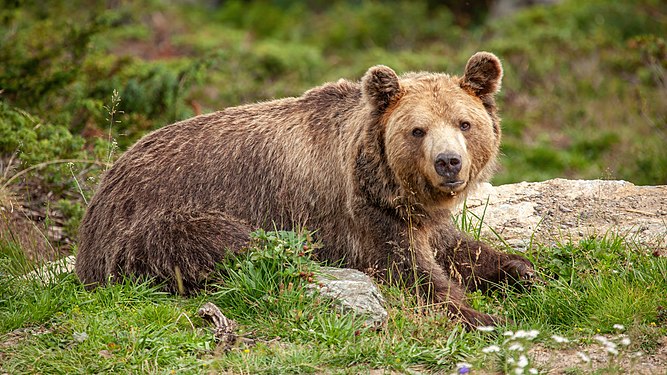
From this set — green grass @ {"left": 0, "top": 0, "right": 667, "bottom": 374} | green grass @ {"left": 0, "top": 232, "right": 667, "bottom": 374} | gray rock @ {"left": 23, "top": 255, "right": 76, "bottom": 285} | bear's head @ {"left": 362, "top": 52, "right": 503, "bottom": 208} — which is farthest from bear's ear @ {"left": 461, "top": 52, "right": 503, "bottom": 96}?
gray rock @ {"left": 23, "top": 255, "right": 76, "bottom": 285}

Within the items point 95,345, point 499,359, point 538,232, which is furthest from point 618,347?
point 95,345

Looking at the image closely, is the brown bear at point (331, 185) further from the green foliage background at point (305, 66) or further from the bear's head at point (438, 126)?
the green foliage background at point (305, 66)

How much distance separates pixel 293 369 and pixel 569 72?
42.1 feet

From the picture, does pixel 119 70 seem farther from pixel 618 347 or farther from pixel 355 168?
pixel 618 347

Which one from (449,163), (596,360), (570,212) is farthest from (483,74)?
(596,360)

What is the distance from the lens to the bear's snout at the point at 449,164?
18.8ft

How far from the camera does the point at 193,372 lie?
4996mm

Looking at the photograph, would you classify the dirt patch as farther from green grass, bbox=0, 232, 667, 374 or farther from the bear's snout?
the bear's snout

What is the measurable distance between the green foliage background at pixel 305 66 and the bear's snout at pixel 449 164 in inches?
138

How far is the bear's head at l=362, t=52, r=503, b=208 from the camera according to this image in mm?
5863

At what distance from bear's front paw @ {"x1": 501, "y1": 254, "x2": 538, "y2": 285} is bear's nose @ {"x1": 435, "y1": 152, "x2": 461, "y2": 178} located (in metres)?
1.03

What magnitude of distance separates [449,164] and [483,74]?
876mm

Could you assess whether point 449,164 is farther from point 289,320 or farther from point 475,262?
point 289,320

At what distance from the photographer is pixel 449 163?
5758 mm
